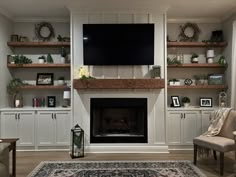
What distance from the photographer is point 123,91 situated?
529cm

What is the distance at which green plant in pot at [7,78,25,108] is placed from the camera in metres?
5.58

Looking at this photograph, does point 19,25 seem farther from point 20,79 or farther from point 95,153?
point 95,153

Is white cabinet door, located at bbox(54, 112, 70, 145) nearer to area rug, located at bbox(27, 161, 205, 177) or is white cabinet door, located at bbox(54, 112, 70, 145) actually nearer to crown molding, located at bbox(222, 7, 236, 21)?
area rug, located at bbox(27, 161, 205, 177)

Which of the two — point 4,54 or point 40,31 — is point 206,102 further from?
point 4,54

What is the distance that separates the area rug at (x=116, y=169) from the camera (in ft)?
12.8

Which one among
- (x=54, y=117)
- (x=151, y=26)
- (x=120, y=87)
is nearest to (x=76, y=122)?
(x=54, y=117)

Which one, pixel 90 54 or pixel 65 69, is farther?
pixel 65 69

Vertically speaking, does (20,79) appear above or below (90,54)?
below

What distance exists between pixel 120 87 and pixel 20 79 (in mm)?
2383

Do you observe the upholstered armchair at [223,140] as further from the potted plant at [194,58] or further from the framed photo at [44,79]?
the framed photo at [44,79]

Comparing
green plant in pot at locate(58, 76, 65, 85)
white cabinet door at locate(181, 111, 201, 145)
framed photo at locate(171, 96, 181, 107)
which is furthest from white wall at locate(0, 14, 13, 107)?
white cabinet door at locate(181, 111, 201, 145)

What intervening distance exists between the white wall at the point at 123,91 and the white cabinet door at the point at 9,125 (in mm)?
1275

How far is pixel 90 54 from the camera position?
5.25m

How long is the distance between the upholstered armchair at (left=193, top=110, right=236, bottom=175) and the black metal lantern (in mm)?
2107
